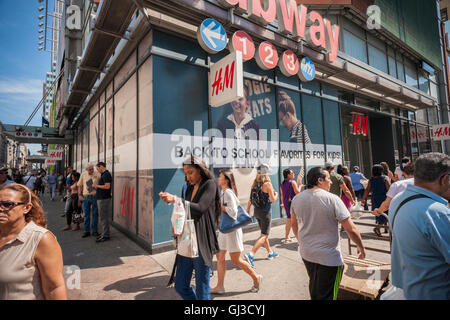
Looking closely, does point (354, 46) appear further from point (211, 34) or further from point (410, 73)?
point (211, 34)

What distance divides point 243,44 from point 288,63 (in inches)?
75.6

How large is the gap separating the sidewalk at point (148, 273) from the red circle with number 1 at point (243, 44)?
488 centimetres

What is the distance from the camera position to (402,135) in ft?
48.3

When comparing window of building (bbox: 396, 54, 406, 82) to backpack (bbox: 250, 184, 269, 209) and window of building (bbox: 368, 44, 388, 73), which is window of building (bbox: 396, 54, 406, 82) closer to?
window of building (bbox: 368, 44, 388, 73)

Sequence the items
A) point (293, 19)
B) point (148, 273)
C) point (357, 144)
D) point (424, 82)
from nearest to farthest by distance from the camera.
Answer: point (148, 273)
point (293, 19)
point (357, 144)
point (424, 82)

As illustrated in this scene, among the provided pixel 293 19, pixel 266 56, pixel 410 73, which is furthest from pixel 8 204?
pixel 410 73

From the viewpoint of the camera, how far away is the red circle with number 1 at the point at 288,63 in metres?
7.20

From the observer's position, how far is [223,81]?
559 cm

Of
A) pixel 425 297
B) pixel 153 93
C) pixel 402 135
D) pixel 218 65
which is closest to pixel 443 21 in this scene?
pixel 402 135

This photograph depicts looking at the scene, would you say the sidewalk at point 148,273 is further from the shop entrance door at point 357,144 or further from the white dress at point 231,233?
the shop entrance door at point 357,144

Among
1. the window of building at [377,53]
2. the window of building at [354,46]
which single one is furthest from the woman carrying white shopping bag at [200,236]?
the window of building at [377,53]

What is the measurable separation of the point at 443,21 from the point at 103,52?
1110 inches
